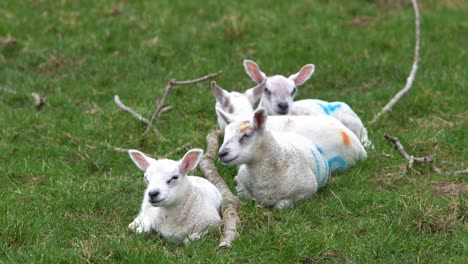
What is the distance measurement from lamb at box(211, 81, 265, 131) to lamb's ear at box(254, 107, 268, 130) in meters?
1.26

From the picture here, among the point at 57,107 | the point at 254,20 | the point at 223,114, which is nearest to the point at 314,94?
the point at 254,20

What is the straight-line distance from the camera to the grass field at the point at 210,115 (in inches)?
247

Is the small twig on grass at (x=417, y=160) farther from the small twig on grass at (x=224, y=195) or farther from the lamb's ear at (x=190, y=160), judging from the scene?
the lamb's ear at (x=190, y=160)

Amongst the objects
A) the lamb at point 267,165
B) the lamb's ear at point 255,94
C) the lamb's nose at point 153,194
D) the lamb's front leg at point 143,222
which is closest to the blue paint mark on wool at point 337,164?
the lamb at point 267,165

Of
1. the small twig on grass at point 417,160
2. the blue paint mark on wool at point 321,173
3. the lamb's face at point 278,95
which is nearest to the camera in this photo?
the blue paint mark on wool at point 321,173

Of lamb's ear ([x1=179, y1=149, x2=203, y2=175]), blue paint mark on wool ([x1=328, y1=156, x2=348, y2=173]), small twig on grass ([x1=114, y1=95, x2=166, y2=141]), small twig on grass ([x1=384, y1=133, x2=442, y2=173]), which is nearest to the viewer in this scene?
lamb's ear ([x1=179, y1=149, x2=203, y2=175])

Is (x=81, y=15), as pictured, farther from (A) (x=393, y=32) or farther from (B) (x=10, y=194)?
(B) (x=10, y=194)

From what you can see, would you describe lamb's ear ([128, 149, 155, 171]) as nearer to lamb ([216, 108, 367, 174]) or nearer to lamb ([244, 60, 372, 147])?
lamb ([216, 108, 367, 174])

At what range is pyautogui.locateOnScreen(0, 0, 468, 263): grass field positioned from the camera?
6.29 m

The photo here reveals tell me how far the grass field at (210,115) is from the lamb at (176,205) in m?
0.13

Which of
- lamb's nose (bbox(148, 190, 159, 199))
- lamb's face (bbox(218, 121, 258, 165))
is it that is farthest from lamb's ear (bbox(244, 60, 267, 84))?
lamb's nose (bbox(148, 190, 159, 199))

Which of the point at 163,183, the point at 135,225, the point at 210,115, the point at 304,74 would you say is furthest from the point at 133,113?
the point at 163,183

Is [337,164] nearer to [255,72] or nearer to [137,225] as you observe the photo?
[255,72]

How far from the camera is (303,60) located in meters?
12.0
